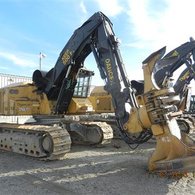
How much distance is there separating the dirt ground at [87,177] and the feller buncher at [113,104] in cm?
32

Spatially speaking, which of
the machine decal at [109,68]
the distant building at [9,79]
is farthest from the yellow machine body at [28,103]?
the distant building at [9,79]

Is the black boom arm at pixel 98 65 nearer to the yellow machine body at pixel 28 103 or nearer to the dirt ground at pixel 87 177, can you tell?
the yellow machine body at pixel 28 103

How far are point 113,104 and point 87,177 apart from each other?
1919 millimetres

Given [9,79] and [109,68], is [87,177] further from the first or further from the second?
[9,79]

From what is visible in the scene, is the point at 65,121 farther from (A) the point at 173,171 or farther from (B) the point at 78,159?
(A) the point at 173,171

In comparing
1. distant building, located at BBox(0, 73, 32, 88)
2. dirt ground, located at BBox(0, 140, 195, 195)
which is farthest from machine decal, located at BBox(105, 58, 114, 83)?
distant building, located at BBox(0, 73, 32, 88)

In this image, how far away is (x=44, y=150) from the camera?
26.5ft

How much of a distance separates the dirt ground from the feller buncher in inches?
12.5

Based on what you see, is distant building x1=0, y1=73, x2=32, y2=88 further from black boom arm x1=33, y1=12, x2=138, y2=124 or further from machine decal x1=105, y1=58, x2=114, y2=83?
machine decal x1=105, y1=58, x2=114, y2=83

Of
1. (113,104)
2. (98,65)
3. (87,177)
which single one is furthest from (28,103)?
(87,177)

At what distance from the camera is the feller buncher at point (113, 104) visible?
6297mm

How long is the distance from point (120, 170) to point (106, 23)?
3729 millimetres

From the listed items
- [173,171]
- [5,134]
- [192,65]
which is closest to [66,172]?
[173,171]

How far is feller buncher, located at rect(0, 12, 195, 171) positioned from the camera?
20.7 feet
